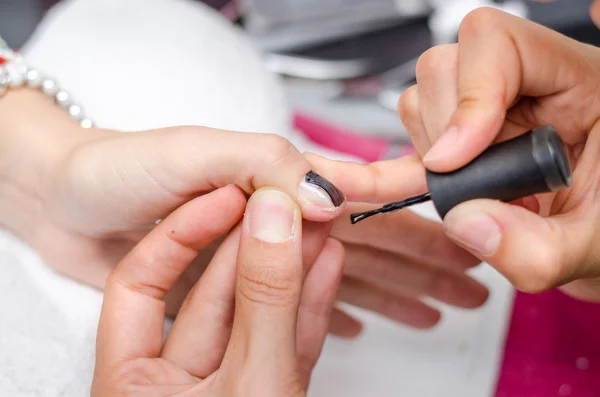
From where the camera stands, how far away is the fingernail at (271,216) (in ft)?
1.61

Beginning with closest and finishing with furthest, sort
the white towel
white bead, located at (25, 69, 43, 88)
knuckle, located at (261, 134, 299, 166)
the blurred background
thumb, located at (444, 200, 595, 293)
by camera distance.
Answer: thumb, located at (444, 200, 595, 293), knuckle, located at (261, 134, 299, 166), the white towel, white bead, located at (25, 69, 43, 88), the blurred background

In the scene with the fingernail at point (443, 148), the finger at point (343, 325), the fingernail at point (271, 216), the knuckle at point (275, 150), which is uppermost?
the knuckle at point (275, 150)

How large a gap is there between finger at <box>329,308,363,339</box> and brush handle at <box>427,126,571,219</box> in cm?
32

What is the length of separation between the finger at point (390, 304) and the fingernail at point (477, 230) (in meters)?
0.33

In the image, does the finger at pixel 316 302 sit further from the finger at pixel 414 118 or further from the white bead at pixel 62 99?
the white bead at pixel 62 99

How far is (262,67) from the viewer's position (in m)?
0.99

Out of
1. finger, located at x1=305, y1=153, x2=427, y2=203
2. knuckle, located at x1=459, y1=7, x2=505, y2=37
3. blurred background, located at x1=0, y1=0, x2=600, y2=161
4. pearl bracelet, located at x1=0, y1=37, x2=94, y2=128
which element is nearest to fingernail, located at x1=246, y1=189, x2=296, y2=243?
finger, located at x1=305, y1=153, x2=427, y2=203

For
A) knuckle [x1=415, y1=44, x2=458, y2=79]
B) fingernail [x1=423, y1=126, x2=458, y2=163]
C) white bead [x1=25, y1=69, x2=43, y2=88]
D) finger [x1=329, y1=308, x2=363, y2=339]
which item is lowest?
finger [x1=329, y1=308, x2=363, y2=339]

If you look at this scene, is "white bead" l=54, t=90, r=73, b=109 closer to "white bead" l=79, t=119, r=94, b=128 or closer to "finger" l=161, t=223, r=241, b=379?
"white bead" l=79, t=119, r=94, b=128

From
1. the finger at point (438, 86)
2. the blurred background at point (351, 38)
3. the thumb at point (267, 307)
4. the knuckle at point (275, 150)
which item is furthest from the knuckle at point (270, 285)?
the blurred background at point (351, 38)

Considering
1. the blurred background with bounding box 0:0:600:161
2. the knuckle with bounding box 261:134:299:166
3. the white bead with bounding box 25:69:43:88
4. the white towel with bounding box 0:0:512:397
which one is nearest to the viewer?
the knuckle with bounding box 261:134:299:166

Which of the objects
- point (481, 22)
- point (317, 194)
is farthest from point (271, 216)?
point (481, 22)

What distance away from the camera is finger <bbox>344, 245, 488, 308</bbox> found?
76cm

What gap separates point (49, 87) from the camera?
768mm
